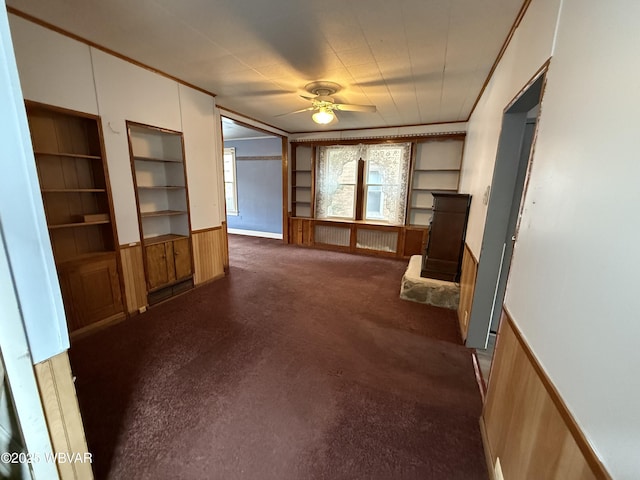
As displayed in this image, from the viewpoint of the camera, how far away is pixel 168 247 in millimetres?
3258

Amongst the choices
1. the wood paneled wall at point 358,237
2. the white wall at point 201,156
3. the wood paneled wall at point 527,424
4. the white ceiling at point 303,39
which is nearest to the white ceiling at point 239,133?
the white wall at point 201,156

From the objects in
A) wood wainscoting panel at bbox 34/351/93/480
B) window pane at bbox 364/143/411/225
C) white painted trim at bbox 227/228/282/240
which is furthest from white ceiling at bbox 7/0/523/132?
white painted trim at bbox 227/228/282/240

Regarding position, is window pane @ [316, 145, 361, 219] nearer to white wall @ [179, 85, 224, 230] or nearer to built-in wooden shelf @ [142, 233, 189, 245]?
white wall @ [179, 85, 224, 230]

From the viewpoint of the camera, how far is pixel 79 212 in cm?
257

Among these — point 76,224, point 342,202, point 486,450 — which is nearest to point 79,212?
point 76,224

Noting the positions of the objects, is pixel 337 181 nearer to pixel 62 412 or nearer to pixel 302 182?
pixel 302 182

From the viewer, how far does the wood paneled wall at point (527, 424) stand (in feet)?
2.48

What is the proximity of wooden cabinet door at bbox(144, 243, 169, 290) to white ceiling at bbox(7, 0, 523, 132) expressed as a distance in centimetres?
200

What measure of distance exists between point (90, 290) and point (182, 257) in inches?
41.1

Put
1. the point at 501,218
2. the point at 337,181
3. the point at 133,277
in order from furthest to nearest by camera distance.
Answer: the point at 337,181, the point at 133,277, the point at 501,218

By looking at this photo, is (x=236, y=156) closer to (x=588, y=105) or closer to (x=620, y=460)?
(x=588, y=105)

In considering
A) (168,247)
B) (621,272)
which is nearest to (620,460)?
(621,272)

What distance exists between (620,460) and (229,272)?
4345 millimetres

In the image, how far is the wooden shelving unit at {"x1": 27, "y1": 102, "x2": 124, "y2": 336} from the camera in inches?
90.4
